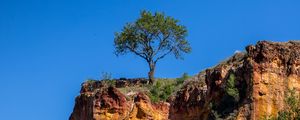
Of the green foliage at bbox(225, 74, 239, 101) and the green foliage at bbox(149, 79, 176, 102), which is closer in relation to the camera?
the green foliage at bbox(225, 74, 239, 101)

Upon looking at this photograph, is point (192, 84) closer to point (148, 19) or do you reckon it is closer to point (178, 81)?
point (178, 81)

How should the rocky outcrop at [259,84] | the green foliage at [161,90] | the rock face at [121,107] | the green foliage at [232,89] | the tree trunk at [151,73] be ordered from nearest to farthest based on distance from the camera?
the rocky outcrop at [259,84] < the green foliage at [232,89] < the rock face at [121,107] < the green foliage at [161,90] < the tree trunk at [151,73]

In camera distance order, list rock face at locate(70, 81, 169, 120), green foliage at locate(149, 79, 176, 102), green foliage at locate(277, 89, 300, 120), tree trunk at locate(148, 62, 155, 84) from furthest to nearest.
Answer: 1. tree trunk at locate(148, 62, 155, 84)
2. green foliage at locate(149, 79, 176, 102)
3. rock face at locate(70, 81, 169, 120)
4. green foliage at locate(277, 89, 300, 120)

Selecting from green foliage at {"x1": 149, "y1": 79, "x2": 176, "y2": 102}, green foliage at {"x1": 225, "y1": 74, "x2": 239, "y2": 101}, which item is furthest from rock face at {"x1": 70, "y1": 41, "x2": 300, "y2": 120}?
green foliage at {"x1": 149, "y1": 79, "x2": 176, "y2": 102}

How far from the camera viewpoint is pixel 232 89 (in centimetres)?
4609

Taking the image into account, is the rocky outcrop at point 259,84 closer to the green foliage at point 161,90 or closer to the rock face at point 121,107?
the rock face at point 121,107

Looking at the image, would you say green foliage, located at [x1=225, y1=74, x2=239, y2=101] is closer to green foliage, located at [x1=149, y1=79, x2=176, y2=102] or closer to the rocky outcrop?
the rocky outcrop

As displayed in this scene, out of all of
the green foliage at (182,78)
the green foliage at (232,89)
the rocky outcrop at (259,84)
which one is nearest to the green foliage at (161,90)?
the green foliage at (182,78)

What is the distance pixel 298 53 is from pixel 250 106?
3788 millimetres

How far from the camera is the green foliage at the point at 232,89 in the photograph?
151ft

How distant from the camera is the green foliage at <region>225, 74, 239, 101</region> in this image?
46062 mm

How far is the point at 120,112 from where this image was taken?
59.1 metres

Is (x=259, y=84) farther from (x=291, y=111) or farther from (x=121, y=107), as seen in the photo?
(x=121, y=107)

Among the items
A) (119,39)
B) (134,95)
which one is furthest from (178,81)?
(119,39)
